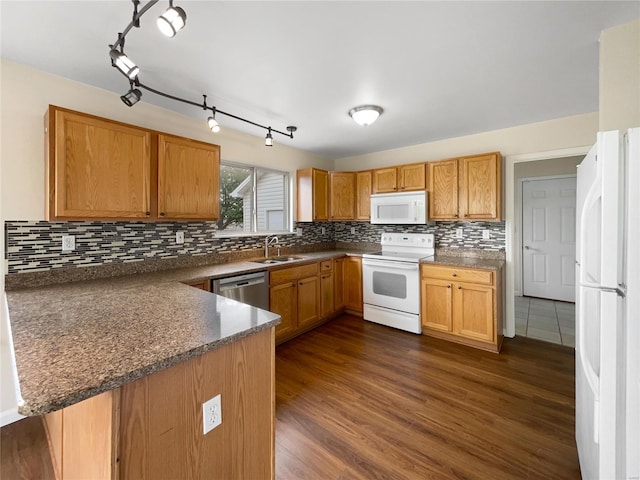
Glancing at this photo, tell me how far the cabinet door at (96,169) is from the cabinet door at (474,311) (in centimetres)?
313

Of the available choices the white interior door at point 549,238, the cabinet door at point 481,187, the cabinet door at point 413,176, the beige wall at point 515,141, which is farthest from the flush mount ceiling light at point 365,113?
the white interior door at point 549,238

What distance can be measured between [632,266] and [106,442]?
67.9 inches

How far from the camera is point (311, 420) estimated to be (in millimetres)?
1892

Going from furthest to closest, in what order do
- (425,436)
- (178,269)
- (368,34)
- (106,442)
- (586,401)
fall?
(178,269), (425,436), (368,34), (586,401), (106,442)

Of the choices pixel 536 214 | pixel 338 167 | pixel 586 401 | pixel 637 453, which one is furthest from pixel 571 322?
pixel 338 167

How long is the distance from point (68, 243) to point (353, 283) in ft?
10.1

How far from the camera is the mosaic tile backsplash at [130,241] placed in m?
1.93

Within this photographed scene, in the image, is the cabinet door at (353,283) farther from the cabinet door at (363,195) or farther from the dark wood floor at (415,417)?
the dark wood floor at (415,417)

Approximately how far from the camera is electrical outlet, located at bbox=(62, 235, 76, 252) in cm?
207

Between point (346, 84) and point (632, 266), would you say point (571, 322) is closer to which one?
point (632, 266)

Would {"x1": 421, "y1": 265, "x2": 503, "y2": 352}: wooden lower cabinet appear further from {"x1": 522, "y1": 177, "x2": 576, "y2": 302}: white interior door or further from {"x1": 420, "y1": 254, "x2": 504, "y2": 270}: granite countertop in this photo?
{"x1": 522, "y1": 177, "x2": 576, "y2": 302}: white interior door

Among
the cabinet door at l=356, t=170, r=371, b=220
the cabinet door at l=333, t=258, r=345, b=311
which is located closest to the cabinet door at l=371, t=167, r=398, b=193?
the cabinet door at l=356, t=170, r=371, b=220

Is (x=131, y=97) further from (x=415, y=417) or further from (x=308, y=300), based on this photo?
(x=415, y=417)

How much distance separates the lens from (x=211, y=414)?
1026 millimetres
